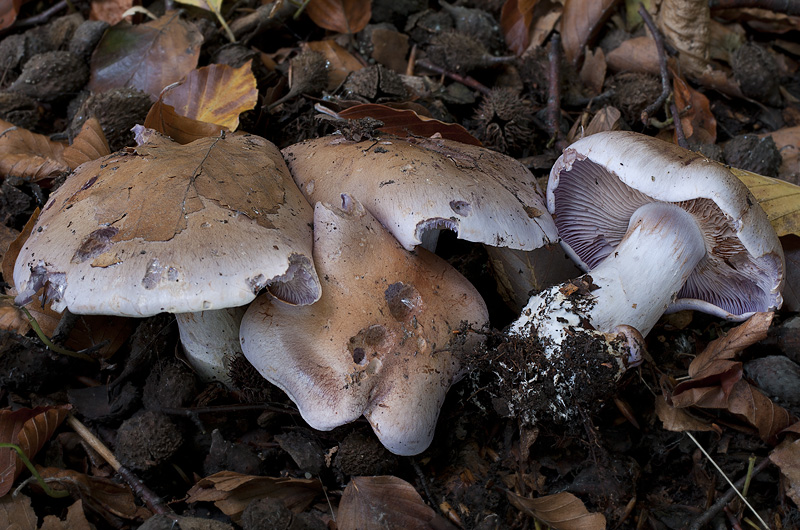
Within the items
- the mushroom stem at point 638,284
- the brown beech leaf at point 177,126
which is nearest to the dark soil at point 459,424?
the mushroom stem at point 638,284

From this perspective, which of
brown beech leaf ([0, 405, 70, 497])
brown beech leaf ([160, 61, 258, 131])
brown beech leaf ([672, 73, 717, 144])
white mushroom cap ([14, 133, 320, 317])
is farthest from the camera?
brown beech leaf ([672, 73, 717, 144])

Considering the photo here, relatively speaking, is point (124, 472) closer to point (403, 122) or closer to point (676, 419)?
point (403, 122)

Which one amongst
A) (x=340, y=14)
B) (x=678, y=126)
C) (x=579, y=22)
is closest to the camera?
(x=678, y=126)

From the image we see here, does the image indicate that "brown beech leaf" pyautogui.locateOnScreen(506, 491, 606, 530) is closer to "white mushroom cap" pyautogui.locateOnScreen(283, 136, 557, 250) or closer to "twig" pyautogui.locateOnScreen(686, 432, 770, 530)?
"twig" pyautogui.locateOnScreen(686, 432, 770, 530)

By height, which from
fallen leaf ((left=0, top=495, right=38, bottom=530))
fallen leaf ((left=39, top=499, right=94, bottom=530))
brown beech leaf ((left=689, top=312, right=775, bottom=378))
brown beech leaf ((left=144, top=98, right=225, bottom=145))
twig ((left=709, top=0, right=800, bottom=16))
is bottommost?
fallen leaf ((left=0, top=495, right=38, bottom=530))

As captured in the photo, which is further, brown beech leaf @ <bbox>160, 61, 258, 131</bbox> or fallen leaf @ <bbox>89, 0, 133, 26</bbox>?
fallen leaf @ <bbox>89, 0, 133, 26</bbox>

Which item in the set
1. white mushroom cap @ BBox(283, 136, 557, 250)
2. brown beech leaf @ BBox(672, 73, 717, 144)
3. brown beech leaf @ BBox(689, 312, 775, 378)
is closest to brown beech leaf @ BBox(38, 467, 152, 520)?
white mushroom cap @ BBox(283, 136, 557, 250)

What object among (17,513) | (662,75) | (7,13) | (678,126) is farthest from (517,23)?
(17,513)
